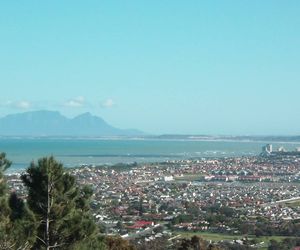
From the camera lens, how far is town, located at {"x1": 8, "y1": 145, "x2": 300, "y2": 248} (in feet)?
81.5

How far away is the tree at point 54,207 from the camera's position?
931 centimetres

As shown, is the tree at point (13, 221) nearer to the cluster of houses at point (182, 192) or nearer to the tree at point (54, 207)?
the tree at point (54, 207)

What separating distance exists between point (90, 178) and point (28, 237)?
126 feet

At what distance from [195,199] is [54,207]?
2823 cm

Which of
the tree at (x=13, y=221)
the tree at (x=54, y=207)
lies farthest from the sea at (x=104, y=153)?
the tree at (x=54, y=207)

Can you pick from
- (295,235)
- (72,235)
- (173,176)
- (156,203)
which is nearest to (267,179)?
(173,176)

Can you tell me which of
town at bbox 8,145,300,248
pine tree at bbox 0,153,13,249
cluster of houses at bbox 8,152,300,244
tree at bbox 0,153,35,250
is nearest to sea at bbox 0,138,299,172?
cluster of houses at bbox 8,152,300,244

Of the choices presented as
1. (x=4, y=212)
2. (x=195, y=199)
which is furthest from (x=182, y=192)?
(x=4, y=212)

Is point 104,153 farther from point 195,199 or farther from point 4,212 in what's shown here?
point 4,212

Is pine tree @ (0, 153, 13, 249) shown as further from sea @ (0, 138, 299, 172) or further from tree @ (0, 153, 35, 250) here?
sea @ (0, 138, 299, 172)

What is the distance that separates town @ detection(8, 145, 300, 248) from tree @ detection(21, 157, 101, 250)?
313 cm

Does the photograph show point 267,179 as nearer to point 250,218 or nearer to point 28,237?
point 250,218

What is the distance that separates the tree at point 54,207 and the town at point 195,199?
3.13m

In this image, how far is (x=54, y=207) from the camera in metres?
9.28
